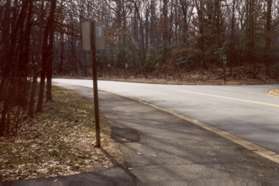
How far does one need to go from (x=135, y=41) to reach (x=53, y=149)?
55590mm

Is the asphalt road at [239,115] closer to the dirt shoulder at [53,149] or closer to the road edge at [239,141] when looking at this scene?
the road edge at [239,141]

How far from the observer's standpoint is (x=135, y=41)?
2522 inches

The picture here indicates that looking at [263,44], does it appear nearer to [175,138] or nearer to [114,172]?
[175,138]

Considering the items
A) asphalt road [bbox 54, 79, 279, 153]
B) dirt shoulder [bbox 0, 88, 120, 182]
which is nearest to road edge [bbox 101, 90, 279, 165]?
asphalt road [bbox 54, 79, 279, 153]

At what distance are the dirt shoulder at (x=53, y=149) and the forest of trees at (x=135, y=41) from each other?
0.86 metres

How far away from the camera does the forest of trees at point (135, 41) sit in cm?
1166

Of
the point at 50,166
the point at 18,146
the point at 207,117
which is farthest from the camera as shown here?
the point at 207,117

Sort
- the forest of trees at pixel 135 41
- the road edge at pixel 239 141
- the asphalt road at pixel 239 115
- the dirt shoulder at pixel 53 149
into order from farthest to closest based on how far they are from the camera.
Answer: the forest of trees at pixel 135 41
the asphalt road at pixel 239 115
the road edge at pixel 239 141
the dirt shoulder at pixel 53 149

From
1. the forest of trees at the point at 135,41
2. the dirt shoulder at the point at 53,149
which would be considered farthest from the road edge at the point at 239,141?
the forest of trees at the point at 135,41

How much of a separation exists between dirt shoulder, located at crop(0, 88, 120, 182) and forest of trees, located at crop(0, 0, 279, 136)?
0.86m

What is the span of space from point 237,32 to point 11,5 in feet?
132

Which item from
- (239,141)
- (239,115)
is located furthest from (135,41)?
(239,141)

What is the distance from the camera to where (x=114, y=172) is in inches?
277

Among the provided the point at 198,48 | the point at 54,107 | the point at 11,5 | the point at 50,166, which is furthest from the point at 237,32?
the point at 50,166
